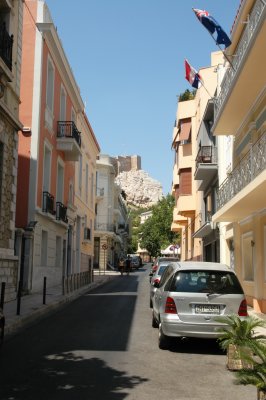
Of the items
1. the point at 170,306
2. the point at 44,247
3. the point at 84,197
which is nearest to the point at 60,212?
the point at 44,247

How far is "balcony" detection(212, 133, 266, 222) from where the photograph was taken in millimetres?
12461

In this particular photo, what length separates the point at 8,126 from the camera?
15.6 m

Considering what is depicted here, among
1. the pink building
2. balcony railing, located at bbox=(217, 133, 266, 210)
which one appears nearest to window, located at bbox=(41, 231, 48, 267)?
the pink building

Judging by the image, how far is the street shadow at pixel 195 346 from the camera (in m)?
8.73

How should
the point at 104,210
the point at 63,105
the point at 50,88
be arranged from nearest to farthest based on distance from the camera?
the point at 50,88
the point at 63,105
the point at 104,210

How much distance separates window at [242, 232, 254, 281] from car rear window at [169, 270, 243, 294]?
8.29m

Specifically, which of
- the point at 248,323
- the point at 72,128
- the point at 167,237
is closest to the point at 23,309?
the point at 248,323

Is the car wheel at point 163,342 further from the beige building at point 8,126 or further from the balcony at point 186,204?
the balcony at point 186,204

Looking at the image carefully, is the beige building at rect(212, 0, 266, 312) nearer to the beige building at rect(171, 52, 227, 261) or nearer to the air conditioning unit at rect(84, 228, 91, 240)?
the beige building at rect(171, 52, 227, 261)

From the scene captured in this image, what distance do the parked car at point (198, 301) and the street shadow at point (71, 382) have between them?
1.69 metres

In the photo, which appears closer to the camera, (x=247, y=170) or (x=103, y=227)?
(x=247, y=170)

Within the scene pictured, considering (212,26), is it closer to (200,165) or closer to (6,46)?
(6,46)

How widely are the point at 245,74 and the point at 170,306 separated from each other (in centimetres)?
788

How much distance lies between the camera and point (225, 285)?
8.93m
